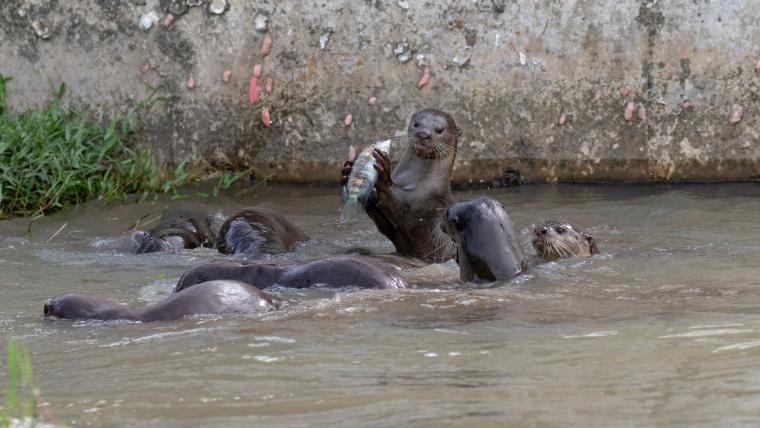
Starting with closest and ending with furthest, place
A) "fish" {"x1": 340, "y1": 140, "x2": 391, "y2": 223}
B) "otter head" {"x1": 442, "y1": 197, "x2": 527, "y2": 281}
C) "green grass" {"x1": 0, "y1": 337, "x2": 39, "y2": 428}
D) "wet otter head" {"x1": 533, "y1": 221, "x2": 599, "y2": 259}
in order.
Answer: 1. "green grass" {"x1": 0, "y1": 337, "x2": 39, "y2": 428}
2. "otter head" {"x1": 442, "y1": 197, "x2": 527, "y2": 281}
3. "wet otter head" {"x1": 533, "y1": 221, "x2": 599, "y2": 259}
4. "fish" {"x1": 340, "y1": 140, "x2": 391, "y2": 223}

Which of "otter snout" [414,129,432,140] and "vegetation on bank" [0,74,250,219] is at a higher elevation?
"otter snout" [414,129,432,140]

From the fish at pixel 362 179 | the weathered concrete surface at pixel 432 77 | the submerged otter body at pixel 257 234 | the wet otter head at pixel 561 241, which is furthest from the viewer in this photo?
the weathered concrete surface at pixel 432 77

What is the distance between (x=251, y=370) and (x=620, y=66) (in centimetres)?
499

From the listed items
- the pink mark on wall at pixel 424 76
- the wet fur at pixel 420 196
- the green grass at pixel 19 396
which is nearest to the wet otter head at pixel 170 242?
the wet fur at pixel 420 196

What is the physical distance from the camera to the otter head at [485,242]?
16.8 feet

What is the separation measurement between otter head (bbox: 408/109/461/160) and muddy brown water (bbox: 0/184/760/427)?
0.83 meters

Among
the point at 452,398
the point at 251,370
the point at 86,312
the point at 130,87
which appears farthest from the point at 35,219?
the point at 452,398

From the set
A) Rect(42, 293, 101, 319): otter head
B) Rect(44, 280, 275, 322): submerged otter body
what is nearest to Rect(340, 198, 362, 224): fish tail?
Rect(44, 280, 275, 322): submerged otter body

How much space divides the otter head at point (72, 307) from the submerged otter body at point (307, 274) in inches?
21.9

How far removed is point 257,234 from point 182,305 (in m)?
2.06

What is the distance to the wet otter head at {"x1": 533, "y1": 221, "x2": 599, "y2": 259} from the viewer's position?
6082 mm

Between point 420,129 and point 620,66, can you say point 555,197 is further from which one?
point 420,129

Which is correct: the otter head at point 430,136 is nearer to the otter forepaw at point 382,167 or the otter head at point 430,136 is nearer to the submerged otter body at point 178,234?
the otter forepaw at point 382,167

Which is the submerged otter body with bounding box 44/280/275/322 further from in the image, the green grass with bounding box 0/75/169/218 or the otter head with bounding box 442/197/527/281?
the green grass with bounding box 0/75/169/218
